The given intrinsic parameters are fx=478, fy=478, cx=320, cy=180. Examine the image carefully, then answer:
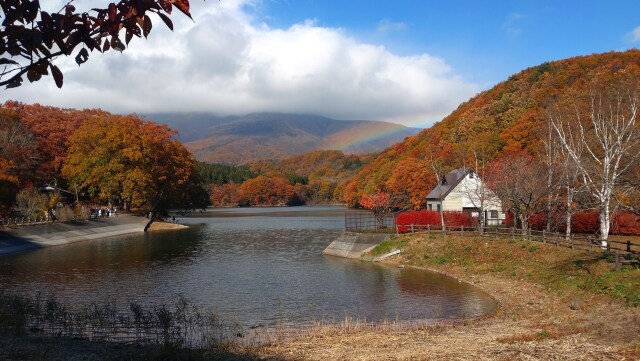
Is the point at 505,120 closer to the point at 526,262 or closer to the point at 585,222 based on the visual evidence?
the point at 585,222

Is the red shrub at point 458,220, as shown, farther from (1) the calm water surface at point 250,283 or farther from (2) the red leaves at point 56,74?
(2) the red leaves at point 56,74

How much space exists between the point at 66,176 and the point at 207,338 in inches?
3078

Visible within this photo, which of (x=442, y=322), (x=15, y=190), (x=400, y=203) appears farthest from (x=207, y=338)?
(x=400, y=203)

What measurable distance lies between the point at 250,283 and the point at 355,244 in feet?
54.2

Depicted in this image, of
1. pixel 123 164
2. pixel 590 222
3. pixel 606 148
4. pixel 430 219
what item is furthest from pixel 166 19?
pixel 123 164

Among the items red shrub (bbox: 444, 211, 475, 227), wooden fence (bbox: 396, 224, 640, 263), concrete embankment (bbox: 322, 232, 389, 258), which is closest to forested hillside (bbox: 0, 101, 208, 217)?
concrete embankment (bbox: 322, 232, 389, 258)

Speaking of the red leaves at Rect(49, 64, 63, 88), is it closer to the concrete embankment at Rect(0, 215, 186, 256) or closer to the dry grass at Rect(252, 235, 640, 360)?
the dry grass at Rect(252, 235, 640, 360)

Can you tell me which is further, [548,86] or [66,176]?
[548,86]

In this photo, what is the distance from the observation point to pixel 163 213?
9938 centimetres

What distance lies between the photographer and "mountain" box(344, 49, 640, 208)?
7750cm

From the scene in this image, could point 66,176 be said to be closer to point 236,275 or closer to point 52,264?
point 52,264

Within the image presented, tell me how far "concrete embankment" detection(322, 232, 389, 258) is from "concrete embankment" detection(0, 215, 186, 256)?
34.2 m

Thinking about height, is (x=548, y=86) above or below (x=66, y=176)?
above

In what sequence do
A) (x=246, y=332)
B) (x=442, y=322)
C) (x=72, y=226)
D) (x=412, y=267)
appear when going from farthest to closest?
(x=72, y=226) → (x=412, y=267) → (x=442, y=322) → (x=246, y=332)
